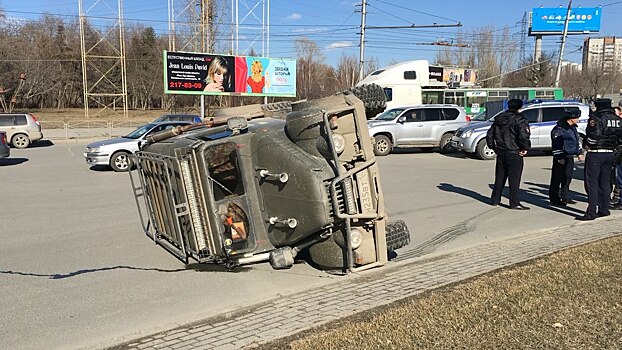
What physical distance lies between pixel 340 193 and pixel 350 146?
1.84 feet

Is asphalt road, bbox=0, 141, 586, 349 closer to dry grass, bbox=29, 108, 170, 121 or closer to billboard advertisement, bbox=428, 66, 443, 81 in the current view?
billboard advertisement, bbox=428, 66, 443, 81

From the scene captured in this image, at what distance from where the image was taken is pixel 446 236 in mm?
7512

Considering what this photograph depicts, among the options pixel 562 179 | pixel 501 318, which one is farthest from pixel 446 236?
pixel 562 179

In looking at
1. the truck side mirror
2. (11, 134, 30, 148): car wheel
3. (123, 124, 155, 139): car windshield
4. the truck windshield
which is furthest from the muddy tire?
(11, 134, 30, 148): car wheel

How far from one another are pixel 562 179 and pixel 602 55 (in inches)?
3059

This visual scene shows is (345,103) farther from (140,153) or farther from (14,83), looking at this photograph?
(14,83)

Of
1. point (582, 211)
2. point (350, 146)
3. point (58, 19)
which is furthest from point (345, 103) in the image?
point (58, 19)

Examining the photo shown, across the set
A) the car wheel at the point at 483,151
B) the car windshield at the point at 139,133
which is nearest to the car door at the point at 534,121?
the car wheel at the point at 483,151

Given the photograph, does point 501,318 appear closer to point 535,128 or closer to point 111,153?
point 111,153

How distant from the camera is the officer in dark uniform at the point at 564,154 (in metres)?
9.59

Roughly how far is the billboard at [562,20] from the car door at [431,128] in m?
46.5

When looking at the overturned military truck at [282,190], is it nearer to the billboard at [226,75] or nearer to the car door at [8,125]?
the car door at [8,125]

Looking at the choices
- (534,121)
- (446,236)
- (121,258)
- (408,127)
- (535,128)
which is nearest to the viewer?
(121,258)

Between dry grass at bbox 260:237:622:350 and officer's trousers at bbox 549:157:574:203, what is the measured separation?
459 centimetres
